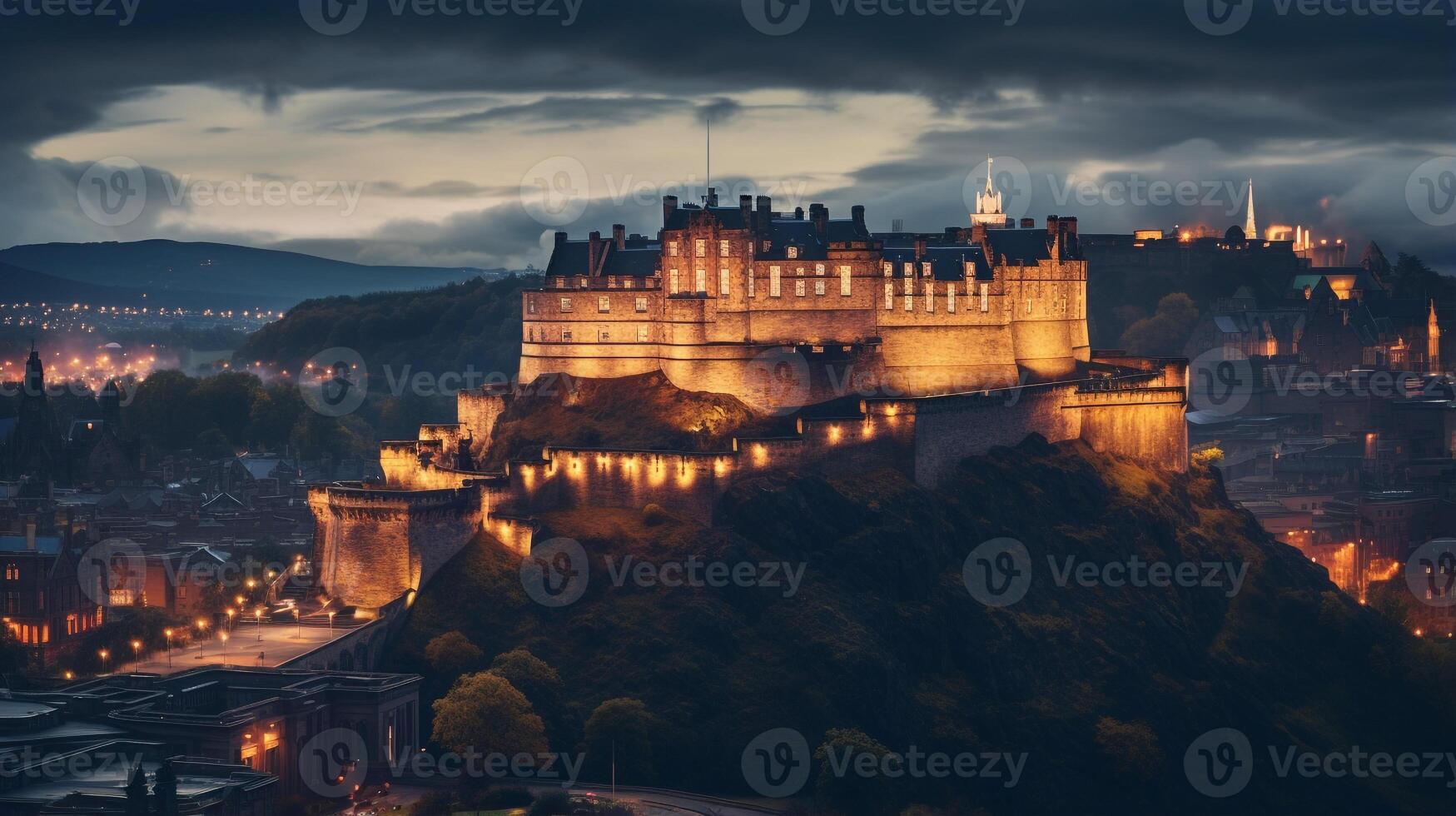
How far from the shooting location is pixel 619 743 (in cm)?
9462

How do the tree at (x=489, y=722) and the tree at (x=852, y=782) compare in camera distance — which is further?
the tree at (x=852, y=782)

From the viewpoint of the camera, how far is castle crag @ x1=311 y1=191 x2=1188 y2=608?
110m

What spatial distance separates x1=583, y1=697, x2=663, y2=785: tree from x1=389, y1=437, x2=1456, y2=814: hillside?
1.57ft

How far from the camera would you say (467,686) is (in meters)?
94.8

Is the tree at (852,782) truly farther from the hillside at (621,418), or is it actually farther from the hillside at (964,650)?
the hillside at (621,418)

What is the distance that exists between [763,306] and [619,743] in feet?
111

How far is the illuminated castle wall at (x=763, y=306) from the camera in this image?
4651 inches

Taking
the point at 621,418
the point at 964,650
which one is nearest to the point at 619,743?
the point at 964,650

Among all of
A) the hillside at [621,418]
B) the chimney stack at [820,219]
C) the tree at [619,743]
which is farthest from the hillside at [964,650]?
the chimney stack at [820,219]

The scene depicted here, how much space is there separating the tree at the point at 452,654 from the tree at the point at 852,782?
18303 mm

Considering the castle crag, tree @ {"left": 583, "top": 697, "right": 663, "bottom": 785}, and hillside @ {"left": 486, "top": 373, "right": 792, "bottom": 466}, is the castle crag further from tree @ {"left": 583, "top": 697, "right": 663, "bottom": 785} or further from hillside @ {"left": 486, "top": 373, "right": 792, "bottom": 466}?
tree @ {"left": 583, "top": 697, "right": 663, "bottom": 785}

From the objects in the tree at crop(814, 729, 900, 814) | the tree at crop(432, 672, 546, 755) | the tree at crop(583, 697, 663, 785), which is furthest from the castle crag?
the tree at crop(814, 729, 900, 814)

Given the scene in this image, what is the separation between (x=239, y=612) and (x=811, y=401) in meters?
34.5

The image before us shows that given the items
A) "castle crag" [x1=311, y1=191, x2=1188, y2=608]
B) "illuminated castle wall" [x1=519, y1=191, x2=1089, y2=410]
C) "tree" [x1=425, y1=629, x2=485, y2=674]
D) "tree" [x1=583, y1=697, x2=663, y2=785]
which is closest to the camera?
"tree" [x1=583, y1=697, x2=663, y2=785]
